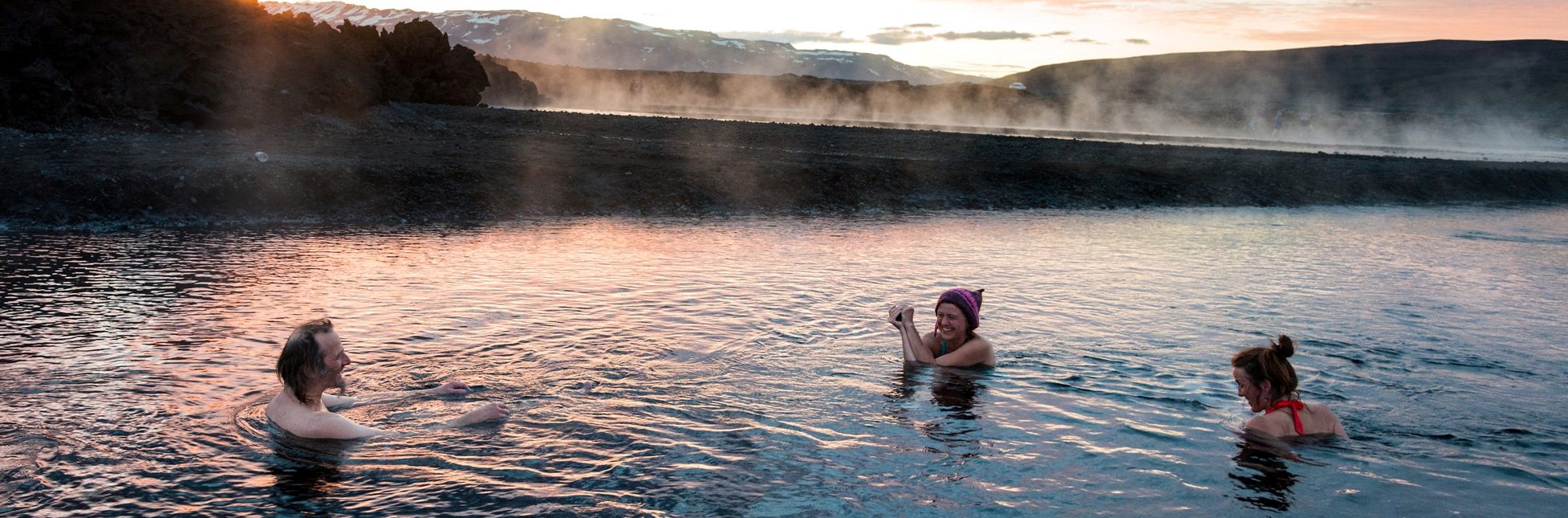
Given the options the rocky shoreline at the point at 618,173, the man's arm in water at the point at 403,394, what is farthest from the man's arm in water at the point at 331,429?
the rocky shoreline at the point at 618,173

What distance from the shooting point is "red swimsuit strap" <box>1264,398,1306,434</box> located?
669 cm

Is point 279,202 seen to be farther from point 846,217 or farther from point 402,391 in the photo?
point 402,391

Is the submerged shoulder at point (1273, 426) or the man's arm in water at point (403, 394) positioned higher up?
the submerged shoulder at point (1273, 426)

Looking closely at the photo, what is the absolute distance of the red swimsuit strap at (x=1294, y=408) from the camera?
6.69m

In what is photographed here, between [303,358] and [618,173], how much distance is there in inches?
574

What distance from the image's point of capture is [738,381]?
7.73 meters

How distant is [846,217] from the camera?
776 inches

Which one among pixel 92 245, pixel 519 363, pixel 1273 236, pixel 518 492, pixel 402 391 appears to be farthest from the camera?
pixel 1273 236

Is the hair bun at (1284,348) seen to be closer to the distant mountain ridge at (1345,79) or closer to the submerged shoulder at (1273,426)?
the submerged shoulder at (1273,426)

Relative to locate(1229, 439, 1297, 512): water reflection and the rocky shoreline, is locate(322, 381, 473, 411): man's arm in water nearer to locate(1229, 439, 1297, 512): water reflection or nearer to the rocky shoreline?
locate(1229, 439, 1297, 512): water reflection

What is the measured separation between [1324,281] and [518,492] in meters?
11.4

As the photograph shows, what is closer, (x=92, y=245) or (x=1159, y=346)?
(x=1159, y=346)

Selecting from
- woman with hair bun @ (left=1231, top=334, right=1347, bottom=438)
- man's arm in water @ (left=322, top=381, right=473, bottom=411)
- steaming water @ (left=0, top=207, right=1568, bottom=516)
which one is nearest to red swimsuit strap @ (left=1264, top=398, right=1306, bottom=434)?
woman with hair bun @ (left=1231, top=334, right=1347, bottom=438)

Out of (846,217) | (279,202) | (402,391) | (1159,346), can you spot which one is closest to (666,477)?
(402,391)
